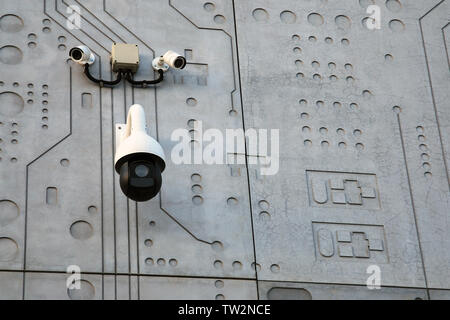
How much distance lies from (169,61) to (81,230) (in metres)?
1.37

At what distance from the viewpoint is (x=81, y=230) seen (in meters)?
6.62

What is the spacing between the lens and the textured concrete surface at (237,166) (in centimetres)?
660

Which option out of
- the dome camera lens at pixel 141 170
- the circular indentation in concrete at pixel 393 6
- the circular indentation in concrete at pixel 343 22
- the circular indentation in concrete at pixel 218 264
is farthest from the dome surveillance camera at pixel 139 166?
the circular indentation in concrete at pixel 393 6

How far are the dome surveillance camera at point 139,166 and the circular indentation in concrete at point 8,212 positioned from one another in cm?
76

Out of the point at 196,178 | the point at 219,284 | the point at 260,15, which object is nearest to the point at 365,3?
the point at 260,15

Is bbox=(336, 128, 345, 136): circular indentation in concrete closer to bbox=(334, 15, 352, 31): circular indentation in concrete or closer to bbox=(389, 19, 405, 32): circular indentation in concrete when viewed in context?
bbox=(334, 15, 352, 31): circular indentation in concrete

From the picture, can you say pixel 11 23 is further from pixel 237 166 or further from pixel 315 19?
pixel 315 19

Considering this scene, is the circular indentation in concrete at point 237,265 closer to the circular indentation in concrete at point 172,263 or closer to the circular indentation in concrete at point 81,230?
the circular indentation in concrete at point 172,263

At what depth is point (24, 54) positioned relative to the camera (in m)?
7.16

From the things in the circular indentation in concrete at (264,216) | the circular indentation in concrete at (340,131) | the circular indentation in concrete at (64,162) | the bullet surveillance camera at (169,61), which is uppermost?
the bullet surveillance camera at (169,61)

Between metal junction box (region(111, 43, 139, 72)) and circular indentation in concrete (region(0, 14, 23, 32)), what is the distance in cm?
70

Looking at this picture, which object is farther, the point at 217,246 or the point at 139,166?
the point at 217,246

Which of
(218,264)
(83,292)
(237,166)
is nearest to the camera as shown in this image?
(83,292)
